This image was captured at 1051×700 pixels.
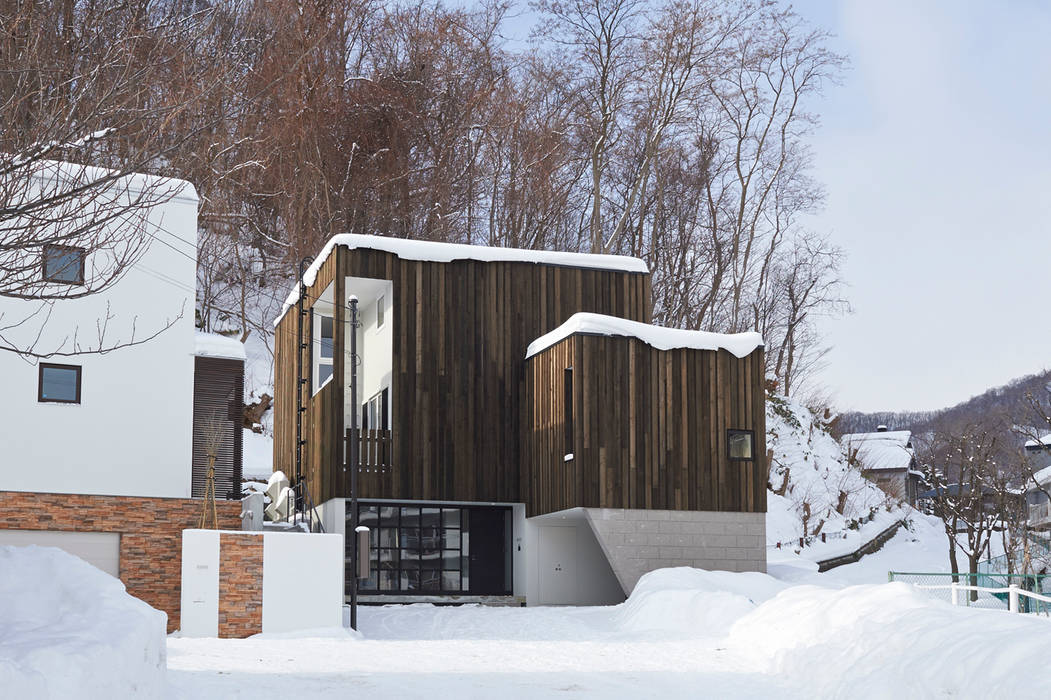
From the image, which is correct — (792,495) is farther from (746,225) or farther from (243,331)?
(243,331)

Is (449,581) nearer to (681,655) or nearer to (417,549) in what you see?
(417,549)

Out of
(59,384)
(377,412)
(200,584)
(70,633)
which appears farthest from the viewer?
(377,412)

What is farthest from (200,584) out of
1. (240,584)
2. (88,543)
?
(88,543)

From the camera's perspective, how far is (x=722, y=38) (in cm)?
3850

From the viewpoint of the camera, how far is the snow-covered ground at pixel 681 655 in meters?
9.02

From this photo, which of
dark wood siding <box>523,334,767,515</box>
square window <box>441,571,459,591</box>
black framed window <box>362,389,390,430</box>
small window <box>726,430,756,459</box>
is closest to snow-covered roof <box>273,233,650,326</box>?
dark wood siding <box>523,334,767,515</box>

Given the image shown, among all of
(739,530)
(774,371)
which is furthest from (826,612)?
(774,371)

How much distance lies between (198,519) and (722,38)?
25.5 meters

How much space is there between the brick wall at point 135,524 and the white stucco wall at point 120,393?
1.55 meters

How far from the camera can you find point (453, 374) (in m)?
24.2

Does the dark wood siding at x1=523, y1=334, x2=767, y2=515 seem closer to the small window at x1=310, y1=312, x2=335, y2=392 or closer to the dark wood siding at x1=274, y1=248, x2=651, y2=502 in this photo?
the dark wood siding at x1=274, y1=248, x2=651, y2=502

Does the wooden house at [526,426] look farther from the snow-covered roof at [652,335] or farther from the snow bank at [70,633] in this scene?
the snow bank at [70,633]

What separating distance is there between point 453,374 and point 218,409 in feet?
16.1

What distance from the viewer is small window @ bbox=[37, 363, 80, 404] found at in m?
20.8
